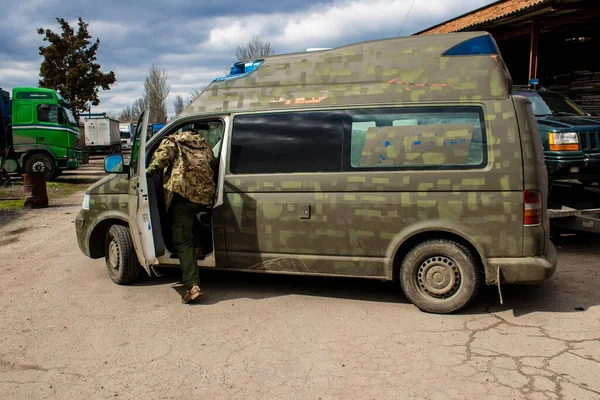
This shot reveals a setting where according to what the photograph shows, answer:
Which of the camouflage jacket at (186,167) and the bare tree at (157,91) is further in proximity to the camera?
the bare tree at (157,91)

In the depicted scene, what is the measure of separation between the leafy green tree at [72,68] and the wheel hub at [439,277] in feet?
117

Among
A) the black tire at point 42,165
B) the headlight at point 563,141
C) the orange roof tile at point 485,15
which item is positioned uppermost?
the orange roof tile at point 485,15

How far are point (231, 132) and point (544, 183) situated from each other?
9.66 ft

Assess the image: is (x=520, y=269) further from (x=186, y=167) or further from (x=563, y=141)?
(x=563, y=141)

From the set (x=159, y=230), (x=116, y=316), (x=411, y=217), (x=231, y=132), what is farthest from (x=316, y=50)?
(x=116, y=316)

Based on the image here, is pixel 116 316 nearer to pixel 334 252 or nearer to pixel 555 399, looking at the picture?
pixel 334 252

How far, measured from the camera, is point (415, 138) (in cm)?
438

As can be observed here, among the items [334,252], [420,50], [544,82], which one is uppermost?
[544,82]

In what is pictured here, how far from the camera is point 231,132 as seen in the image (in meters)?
5.00

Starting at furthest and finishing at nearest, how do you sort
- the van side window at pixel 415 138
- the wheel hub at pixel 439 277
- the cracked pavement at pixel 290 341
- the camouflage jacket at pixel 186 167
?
the camouflage jacket at pixel 186 167
the wheel hub at pixel 439 277
the van side window at pixel 415 138
the cracked pavement at pixel 290 341

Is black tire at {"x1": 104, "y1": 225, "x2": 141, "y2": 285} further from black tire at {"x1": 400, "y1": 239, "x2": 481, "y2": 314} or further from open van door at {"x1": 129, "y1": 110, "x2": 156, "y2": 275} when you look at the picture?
black tire at {"x1": 400, "y1": 239, "x2": 481, "y2": 314}

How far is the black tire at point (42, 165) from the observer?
17.5 metres

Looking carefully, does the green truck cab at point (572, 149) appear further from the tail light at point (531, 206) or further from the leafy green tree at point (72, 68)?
the leafy green tree at point (72, 68)

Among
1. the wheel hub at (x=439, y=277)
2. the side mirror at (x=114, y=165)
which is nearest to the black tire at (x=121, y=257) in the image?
the side mirror at (x=114, y=165)
